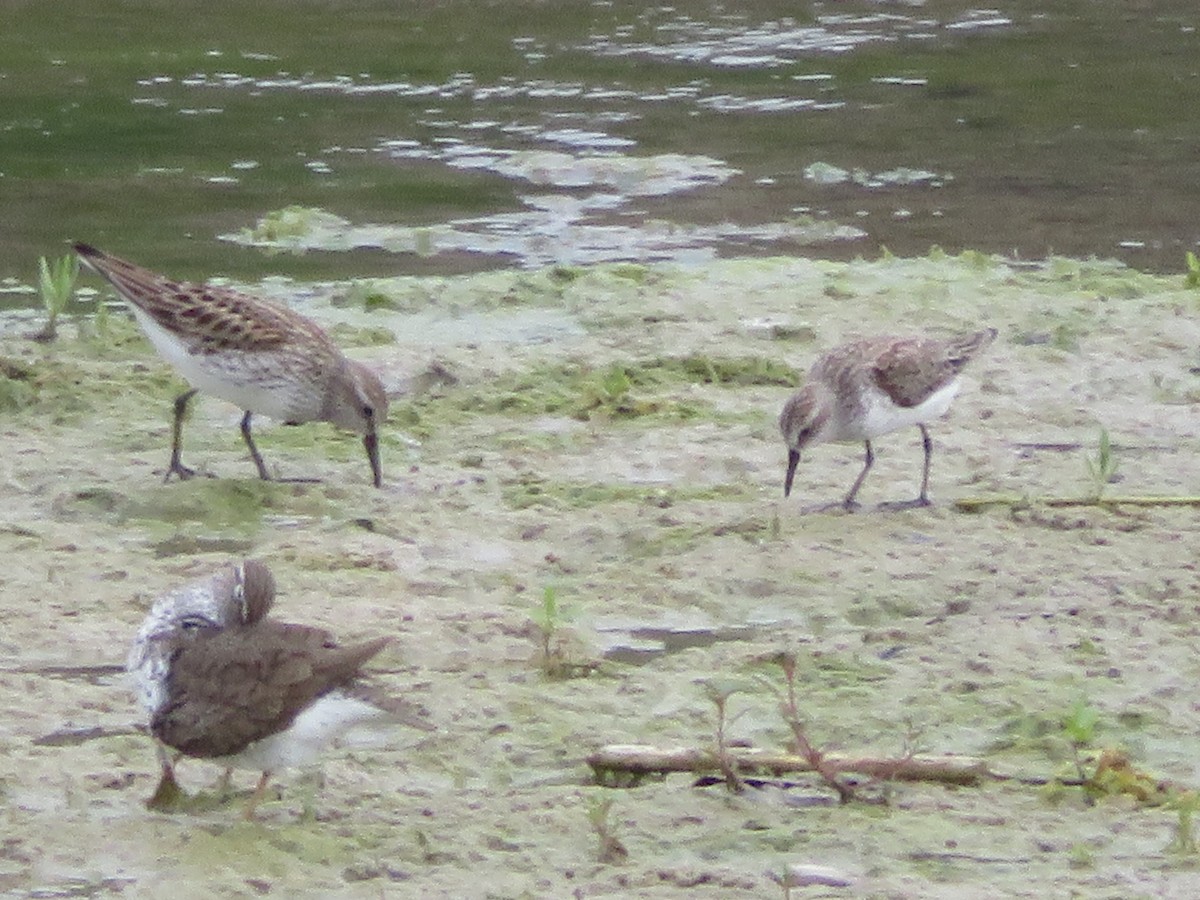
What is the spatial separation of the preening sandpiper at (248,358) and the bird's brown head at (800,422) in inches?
57.6

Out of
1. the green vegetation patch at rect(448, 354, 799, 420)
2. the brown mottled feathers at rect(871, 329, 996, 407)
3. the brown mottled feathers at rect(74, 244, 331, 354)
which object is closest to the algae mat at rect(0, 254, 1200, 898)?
the green vegetation patch at rect(448, 354, 799, 420)

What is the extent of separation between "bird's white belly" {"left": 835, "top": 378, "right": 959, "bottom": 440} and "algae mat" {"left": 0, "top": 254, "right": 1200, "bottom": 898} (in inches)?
10.6

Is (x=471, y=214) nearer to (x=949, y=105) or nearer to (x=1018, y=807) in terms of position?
(x=949, y=105)

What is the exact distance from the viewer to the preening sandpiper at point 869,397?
25.5 feet

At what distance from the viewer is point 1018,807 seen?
5223mm

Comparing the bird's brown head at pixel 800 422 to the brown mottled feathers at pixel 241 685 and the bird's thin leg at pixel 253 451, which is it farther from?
the brown mottled feathers at pixel 241 685

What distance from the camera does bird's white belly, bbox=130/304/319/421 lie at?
8.06m

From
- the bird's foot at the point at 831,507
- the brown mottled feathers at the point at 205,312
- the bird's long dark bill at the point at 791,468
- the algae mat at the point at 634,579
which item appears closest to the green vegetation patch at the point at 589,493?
the algae mat at the point at 634,579

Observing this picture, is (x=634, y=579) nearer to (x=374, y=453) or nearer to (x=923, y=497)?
(x=923, y=497)

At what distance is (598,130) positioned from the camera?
49.6 feet

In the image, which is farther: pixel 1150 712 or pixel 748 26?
pixel 748 26

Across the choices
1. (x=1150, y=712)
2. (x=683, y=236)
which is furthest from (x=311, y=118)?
(x=1150, y=712)

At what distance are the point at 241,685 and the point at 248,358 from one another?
319cm

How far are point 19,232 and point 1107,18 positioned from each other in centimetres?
1035
